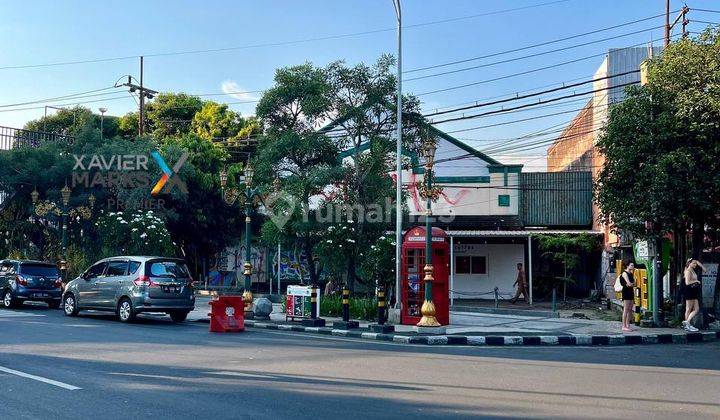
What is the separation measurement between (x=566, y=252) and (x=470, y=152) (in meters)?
6.83

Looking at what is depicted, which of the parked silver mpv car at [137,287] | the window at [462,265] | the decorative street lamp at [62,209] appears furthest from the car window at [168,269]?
the window at [462,265]

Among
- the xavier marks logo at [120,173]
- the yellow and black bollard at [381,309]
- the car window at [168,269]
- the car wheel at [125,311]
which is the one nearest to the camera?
the yellow and black bollard at [381,309]

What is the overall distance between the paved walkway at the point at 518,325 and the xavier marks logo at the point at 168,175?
1032 centimetres

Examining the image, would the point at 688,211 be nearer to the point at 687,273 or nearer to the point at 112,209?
the point at 687,273

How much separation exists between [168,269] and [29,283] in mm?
7210

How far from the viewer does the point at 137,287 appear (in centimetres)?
1945

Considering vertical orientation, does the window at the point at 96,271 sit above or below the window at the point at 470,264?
below

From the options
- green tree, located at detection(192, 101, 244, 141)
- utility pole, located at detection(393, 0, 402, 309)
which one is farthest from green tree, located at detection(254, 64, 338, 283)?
green tree, located at detection(192, 101, 244, 141)

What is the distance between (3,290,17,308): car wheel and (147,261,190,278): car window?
302 inches

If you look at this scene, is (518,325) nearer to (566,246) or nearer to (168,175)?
(566,246)

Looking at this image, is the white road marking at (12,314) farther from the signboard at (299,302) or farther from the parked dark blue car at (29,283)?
the signboard at (299,302)

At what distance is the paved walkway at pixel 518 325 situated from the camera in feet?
58.5

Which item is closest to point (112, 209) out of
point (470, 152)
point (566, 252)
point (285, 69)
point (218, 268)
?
point (218, 268)

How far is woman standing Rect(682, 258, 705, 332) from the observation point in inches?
701
